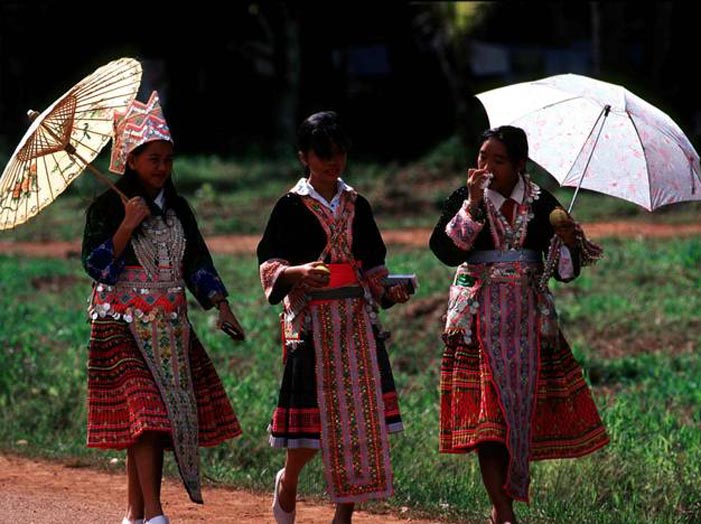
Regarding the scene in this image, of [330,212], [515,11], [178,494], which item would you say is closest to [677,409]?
[178,494]

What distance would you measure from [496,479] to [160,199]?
5.79 ft

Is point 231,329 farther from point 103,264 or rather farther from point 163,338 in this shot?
point 103,264

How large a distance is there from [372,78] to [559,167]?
93.4 feet

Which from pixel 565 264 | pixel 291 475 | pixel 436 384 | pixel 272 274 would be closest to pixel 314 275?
pixel 272 274

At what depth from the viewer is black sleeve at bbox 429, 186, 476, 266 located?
593cm

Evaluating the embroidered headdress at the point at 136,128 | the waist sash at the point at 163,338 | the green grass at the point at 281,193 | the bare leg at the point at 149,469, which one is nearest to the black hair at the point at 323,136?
the embroidered headdress at the point at 136,128

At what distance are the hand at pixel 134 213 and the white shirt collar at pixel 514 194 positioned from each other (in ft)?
4.58

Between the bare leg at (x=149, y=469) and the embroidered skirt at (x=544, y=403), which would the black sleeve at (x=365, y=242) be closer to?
the embroidered skirt at (x=544, y=403)

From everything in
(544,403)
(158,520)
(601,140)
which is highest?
(601,140)

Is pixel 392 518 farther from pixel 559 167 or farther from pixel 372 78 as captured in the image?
pixel 372 78

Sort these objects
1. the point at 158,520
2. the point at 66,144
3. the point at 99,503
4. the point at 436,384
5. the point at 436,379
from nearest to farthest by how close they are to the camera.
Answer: the point at 158,520 < the point at 66,144 < the point at 99,503 < the point at 436,384 < the point at 436,379

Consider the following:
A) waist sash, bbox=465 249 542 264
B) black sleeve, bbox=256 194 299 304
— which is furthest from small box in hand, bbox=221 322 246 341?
waist sash, bbox=465 249 542 264

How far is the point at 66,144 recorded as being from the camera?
5.80 metres

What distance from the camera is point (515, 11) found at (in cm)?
3347
